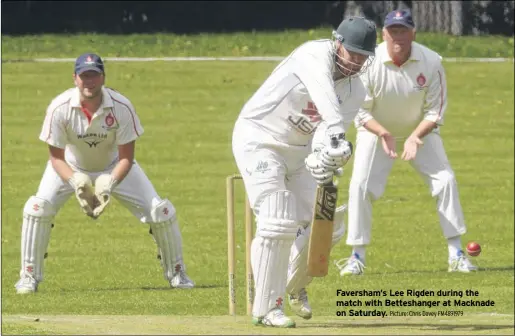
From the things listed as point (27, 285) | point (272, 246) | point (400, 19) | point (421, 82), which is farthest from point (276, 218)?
point (421, 82)

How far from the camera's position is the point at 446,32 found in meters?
26.4

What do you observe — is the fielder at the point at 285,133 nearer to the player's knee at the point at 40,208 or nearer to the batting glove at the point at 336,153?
the batting glove at the point at 336,153

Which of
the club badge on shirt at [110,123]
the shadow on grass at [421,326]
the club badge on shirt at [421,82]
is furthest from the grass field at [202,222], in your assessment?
the club badge on shirt at [421,82]

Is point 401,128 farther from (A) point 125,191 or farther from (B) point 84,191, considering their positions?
(B) point 84,191

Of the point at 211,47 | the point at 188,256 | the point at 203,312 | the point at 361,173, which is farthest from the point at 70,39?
the point at 203,312

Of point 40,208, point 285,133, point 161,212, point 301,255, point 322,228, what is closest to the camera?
point 322,228

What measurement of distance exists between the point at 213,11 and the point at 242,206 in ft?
35.2

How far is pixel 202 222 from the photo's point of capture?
15617 millimetres

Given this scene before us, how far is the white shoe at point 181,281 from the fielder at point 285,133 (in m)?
3.00

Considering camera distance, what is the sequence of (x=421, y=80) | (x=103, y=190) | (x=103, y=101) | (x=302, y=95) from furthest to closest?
(x=421, y=80) < (x=103, y=101) < (x=103, y=190) < (x=302, y=95)

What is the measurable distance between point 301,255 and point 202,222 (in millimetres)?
6920

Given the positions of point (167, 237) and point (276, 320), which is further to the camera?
point (167, 237)

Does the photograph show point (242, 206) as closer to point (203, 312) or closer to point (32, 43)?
point (203, 312)

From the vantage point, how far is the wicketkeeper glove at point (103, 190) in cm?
1062
